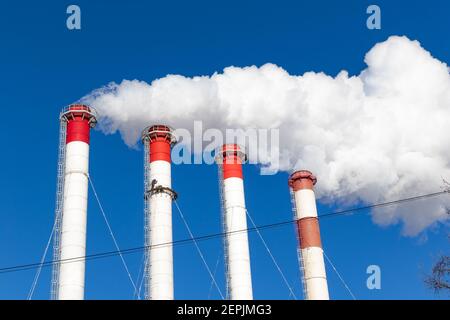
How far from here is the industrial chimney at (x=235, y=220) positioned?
4328 centimetres

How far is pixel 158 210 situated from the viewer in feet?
130

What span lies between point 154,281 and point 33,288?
26.2ft

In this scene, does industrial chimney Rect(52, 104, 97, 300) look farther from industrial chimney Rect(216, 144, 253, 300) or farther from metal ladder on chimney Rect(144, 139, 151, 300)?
industrial chimney Rect(216, 144, 253, 300)

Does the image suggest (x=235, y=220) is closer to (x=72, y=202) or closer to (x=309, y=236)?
(x=309, y=236)

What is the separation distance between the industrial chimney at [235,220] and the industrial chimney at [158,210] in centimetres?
608

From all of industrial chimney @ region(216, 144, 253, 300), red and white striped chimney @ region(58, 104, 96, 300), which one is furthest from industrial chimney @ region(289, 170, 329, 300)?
red and white striped chimney @ region(58, 104, 96, 300)

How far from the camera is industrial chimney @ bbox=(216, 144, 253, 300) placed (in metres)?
43.3

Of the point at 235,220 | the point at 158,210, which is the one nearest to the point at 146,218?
the point at 158,210

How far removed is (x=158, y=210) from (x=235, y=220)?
825 cm
